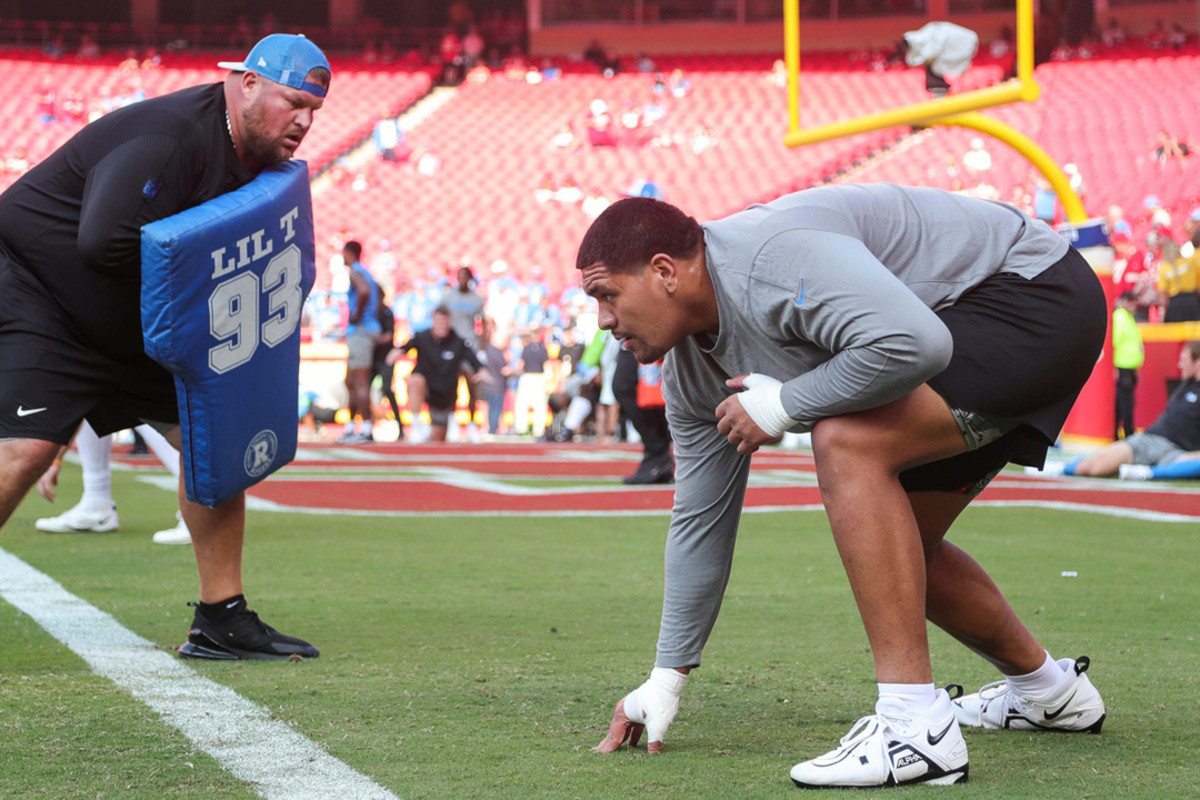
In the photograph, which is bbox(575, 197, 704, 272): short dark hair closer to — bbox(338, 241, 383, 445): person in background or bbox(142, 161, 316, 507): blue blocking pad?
bbox(142, 161, 316, 507): blue blocking pad

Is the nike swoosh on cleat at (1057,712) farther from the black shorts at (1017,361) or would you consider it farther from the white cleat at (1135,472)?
the white cleat at (1135,472)

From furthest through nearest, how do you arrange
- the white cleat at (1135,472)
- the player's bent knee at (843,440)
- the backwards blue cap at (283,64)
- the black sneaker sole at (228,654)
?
the white cleat at (1135,472) < the black sneaker sole at (228,654) < the backwards blue cap at (283,64) < the player's bent knee at (843,440)

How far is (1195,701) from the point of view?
3.37m

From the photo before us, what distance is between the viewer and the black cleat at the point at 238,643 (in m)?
4.02

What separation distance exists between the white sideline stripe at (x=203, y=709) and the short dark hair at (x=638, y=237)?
102 centimetres

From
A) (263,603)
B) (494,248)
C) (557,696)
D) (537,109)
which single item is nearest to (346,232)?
(494,248)

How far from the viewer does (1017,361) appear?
2.82 metres

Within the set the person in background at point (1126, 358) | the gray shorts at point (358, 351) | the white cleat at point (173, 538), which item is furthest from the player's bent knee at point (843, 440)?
the gray shorts at point (358, 351)

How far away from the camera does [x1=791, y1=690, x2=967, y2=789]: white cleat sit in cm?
261

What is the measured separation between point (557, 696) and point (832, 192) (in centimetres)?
136

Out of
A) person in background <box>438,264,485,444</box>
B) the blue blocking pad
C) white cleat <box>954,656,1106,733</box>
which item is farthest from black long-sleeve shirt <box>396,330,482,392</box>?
white cleat <box>954,656,1106,733</box>

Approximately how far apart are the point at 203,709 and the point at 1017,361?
1.89 metres

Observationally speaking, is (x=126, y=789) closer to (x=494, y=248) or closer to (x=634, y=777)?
(x=634, y=777)

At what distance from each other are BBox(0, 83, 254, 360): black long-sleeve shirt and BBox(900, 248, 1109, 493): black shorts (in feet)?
6.39
